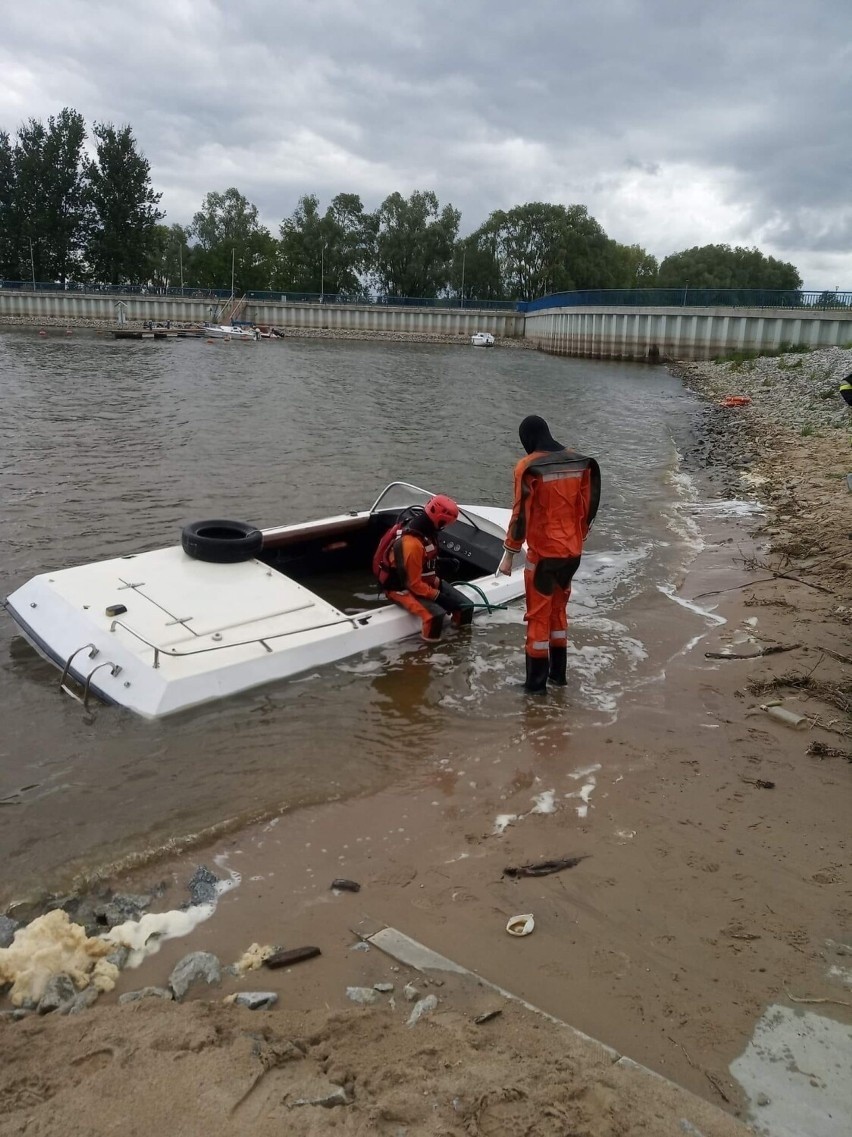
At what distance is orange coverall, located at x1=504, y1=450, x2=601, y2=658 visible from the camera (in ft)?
18.9

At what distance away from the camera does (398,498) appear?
8.66 meters

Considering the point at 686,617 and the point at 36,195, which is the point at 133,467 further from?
the point at 36,195

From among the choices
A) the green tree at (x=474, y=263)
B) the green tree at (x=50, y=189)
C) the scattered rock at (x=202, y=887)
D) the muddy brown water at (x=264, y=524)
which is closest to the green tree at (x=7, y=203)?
the green tree at (x=50, y=189)

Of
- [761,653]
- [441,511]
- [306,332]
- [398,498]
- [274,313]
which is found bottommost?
[761,653]

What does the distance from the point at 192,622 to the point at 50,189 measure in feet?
282

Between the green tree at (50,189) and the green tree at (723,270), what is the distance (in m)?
69.7

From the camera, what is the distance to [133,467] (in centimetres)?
1501

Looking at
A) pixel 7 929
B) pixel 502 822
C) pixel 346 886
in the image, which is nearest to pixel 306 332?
pixel 502 822

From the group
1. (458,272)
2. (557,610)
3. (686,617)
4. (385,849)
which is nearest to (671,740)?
(557,610)

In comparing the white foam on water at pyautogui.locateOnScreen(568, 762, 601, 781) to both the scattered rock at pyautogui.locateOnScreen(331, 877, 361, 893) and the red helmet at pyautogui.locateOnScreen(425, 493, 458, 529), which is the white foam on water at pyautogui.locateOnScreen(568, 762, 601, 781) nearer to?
the scattered rock at pyautogui.locateOnScreen(331, 877, 361, 893)

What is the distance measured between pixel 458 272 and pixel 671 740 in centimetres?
9499

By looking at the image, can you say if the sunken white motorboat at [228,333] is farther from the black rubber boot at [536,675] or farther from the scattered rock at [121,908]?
the scattered rock at [121,908]

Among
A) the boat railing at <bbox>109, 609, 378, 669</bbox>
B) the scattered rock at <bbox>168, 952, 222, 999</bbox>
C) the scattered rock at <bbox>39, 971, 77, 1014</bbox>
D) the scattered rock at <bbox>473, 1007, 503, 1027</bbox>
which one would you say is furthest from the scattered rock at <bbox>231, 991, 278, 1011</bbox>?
the boat railing at <bbox>109, 609, 378, 669</bbox>

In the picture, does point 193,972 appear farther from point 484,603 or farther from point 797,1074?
point 484,603
